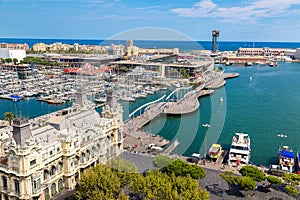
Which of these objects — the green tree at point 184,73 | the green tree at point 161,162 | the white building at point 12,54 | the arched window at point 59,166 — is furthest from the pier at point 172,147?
the white building at point 12,54

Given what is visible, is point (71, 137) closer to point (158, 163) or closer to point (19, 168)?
point (19, 168)

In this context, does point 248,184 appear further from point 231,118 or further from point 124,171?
point 231,118

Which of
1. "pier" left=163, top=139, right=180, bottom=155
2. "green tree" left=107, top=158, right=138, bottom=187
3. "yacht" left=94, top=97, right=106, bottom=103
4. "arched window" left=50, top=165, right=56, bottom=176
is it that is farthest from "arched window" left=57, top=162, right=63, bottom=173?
"yacht" left=94, top=97, right=106, bottom=103

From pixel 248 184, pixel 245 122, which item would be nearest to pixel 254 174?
pixel 248 184

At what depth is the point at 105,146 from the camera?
22609 mm

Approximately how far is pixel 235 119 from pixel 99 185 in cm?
2810

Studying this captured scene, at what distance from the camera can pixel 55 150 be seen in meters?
18.2

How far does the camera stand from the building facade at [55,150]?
16156mm

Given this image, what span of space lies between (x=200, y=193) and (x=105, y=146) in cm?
913

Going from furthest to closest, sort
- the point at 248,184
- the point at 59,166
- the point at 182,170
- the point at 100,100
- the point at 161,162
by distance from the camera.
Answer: the point at 100,100 < the point at 161,162 < the point at 182,170 < the point at 59,166 < the point at 248,184

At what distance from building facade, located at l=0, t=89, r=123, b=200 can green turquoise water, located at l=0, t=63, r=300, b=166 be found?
2558 mm

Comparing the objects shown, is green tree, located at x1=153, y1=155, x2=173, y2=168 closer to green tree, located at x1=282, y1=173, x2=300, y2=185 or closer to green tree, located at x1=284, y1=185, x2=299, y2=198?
green tree, located at x1=284, y1=185, x2=299, y2=198

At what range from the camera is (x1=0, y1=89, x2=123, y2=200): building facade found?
16.2 m

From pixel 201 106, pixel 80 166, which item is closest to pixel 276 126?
pixel 201 106
